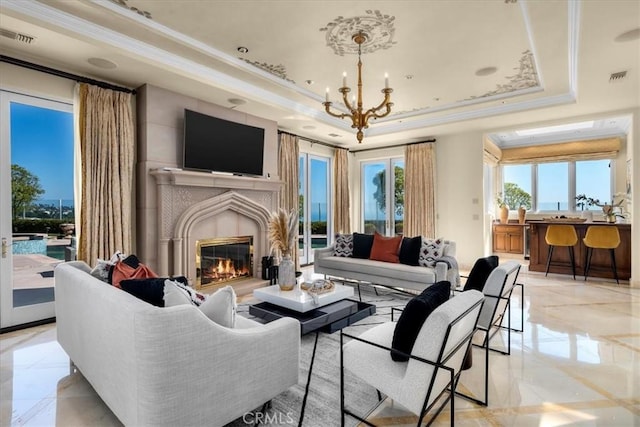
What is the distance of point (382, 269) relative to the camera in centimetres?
491

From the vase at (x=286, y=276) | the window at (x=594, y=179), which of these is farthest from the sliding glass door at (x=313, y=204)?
the window at (x=594, y=179)

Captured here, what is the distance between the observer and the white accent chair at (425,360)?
5.10 ft

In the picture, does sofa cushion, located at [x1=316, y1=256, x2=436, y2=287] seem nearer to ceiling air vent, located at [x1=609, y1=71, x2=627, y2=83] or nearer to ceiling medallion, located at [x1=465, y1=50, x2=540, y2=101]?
ceiling medallion, located at [x1=465, y1=50, x2=540, y2=101]

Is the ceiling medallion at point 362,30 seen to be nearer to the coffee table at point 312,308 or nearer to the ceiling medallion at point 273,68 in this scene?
the ceiling medallion at point 273,68

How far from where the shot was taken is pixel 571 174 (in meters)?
8.07

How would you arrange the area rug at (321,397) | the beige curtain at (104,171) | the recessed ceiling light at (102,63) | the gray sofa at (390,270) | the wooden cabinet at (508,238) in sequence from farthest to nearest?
1. the wooden cabinet at (508,238)
2. the gray sofa at (390,270)
3. the beige curtain at (104,171)
4. the recessed ceiling light at (102,63)
5. the area rug at (321,397)

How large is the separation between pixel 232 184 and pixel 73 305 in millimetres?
2993

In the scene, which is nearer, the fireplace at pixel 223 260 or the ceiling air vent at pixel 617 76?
the ceiling air vent at pixel 617 76

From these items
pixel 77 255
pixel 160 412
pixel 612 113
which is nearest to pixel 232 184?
pixel 77 255

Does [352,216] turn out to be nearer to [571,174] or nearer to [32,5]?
[571,174]

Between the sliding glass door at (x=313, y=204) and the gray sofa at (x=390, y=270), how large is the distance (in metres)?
1.67

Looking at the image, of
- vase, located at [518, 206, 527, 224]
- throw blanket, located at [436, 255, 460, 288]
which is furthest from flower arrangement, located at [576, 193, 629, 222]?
throw blanket, located at [436, 255, 460, 288]

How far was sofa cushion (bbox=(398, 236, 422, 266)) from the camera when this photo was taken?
488 cm

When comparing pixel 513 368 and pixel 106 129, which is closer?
pixel 513 368
